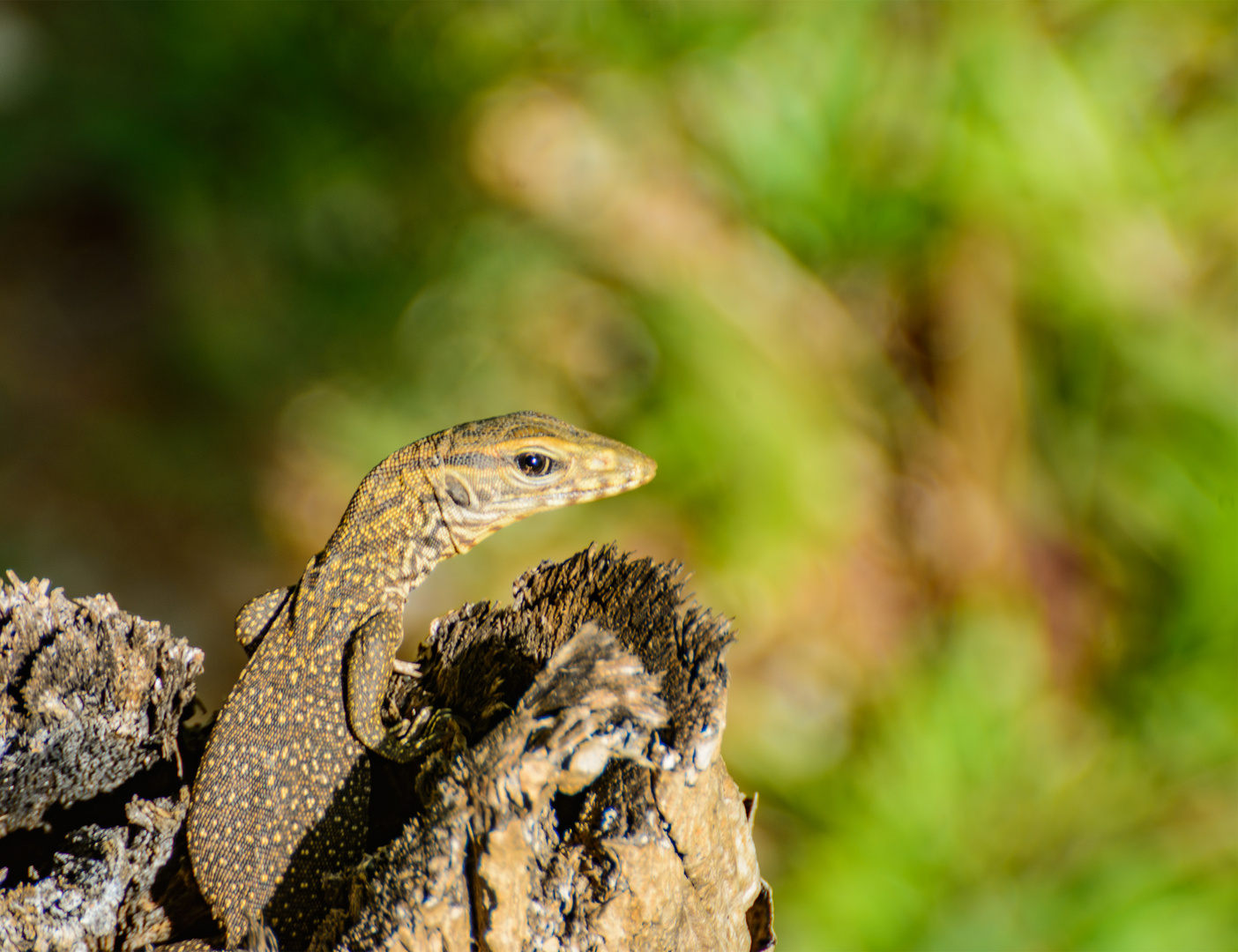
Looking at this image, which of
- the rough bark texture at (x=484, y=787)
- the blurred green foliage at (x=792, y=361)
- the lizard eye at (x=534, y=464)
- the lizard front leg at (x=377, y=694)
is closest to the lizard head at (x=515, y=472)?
the lizard eye at (x=534, y=464)

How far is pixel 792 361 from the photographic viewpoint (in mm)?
5914

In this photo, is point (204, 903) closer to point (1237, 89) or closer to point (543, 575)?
point (543, 575)

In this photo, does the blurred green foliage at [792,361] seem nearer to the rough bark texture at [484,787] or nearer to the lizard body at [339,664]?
the lizard body at [339,664]

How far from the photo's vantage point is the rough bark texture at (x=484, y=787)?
68.9 inches

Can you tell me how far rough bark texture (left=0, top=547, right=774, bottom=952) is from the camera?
1750 millimetres

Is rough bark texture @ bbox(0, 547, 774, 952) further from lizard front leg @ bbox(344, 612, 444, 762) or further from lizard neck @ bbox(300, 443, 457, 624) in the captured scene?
lizard neck @ bbox(300, 443, 457, 624)

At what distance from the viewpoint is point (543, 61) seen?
6.65 metres

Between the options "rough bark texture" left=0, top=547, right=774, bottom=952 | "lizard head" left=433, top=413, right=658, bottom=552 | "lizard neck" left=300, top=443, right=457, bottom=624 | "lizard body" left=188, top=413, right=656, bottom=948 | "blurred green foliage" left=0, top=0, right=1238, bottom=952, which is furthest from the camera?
"blurred green foliage" left=0, top=0, right=1238, bottom=952

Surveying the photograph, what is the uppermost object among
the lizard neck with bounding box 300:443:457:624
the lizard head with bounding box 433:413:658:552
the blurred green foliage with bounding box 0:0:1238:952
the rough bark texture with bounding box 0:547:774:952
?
the blurred green foliage with bounding box 0:0:1238:952

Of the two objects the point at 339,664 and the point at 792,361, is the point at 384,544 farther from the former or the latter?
the point at 792,361

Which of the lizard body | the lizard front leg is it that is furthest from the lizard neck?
the lizard front leg

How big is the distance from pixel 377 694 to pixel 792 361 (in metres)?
4.01

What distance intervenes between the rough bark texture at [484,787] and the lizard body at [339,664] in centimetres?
12

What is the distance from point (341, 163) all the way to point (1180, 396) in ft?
18.7
